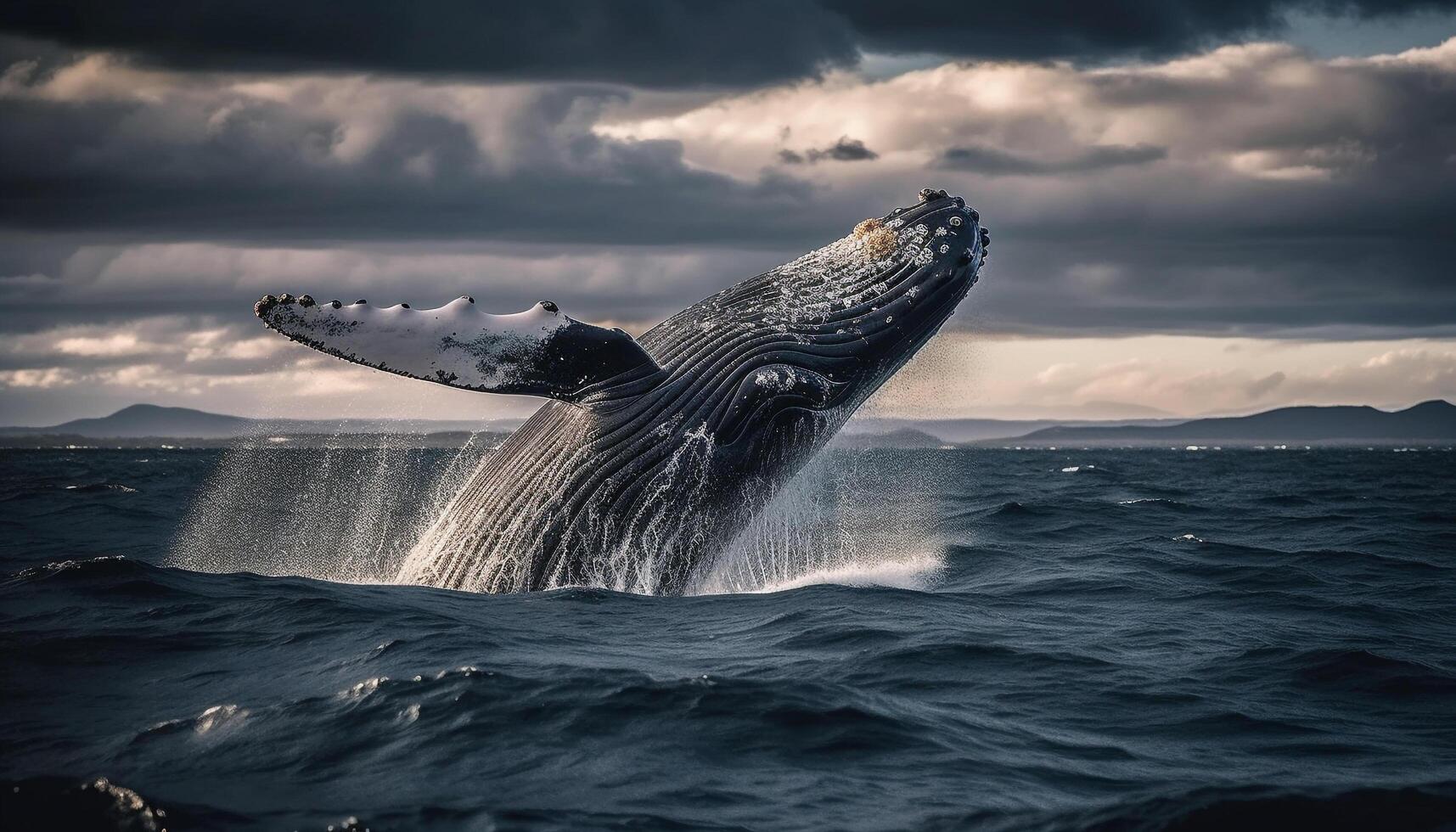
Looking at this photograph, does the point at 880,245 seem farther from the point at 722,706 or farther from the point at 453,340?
the point at 722,706

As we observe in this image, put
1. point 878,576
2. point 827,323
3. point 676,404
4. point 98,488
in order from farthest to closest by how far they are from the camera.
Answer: point 98,488, point 878,576, point 827,323, point 676,404

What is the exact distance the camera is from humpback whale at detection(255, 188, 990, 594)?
891cm

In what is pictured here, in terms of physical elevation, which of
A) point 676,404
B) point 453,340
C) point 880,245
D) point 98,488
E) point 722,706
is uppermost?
point 880,245

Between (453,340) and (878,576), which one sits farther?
(878,576)

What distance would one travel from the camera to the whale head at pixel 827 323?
9531 mm

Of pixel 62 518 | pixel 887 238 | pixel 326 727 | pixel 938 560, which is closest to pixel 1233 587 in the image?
pixel 938 560

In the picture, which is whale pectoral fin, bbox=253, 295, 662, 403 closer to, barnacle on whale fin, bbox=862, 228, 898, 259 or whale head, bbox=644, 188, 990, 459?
whale head, bbox=644, 188, 990, 459

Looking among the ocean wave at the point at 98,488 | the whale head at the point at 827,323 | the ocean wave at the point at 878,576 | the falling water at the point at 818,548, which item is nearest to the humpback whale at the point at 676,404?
the whale head at the point at 827,323

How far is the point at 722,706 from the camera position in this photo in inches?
261

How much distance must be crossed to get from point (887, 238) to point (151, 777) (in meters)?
6.67

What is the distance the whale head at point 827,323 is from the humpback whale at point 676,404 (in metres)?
0.01

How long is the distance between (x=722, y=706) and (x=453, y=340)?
289 cm

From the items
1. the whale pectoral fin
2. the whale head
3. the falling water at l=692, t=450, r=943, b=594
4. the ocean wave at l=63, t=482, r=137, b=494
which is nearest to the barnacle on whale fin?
the whale head

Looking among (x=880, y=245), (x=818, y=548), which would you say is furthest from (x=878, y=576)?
(x=880, y=245)
